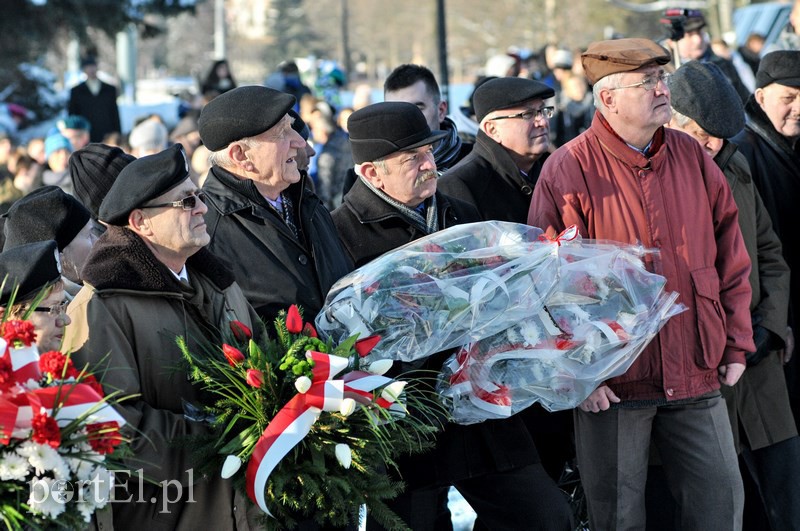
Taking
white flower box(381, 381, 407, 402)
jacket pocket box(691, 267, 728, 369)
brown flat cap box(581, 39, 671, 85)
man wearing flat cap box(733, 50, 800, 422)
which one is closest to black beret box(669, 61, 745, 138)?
man wearing flat cap box(733, 50, 800, 422)

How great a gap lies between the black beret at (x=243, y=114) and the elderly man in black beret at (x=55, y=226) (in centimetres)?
63

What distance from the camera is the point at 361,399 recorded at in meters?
3.90

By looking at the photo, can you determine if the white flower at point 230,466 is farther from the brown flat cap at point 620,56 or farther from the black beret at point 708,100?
the black beret at point 708,100

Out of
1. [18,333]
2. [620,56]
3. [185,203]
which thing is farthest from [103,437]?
[620,56]

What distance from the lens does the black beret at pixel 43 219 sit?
4680 mm

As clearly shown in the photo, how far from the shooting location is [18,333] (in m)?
3.42

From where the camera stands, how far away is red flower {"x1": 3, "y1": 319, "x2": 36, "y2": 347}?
134 inches

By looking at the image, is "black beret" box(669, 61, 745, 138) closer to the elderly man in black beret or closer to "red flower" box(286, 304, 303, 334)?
"red flower" box(286, 304, 303, 334)

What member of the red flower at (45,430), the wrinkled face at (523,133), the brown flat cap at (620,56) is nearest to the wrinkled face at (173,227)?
the red flower at (45,430)

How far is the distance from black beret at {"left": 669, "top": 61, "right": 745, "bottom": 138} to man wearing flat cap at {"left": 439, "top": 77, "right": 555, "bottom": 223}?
2.08 ft

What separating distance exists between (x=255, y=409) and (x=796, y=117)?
3.65 metres

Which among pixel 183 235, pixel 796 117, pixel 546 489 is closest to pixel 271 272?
pixel 183 235

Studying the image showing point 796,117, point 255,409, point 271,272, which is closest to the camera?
point 255,409

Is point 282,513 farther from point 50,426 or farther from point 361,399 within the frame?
point 50,426
